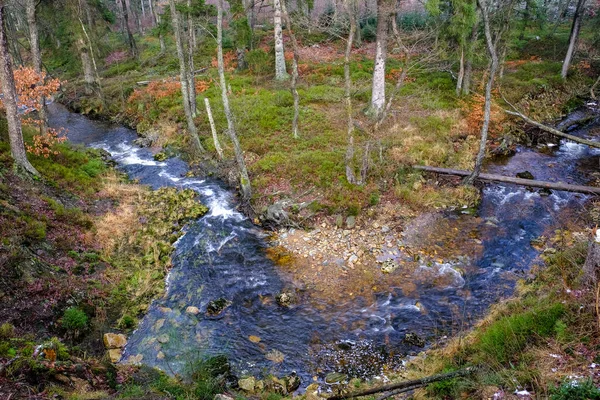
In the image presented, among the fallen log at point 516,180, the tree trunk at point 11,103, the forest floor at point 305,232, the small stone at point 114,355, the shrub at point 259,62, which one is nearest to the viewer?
the forest floor at point 305,232

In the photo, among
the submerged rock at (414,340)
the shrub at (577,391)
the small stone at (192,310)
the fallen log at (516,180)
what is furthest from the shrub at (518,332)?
the fallen log at (516,180)

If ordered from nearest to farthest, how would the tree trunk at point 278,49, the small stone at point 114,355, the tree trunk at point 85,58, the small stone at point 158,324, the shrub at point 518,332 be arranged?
1. the shrub at point 518,332
2. the small stone at point 114,355
3. the small stone at point 158,324
4. the tree trunk at point 278,49
5. the tree trunk at point 85,58

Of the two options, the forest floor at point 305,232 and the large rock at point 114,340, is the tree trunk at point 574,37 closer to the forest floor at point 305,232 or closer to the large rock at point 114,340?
the forest floor at point 305,232

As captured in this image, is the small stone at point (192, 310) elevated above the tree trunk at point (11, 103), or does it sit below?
below

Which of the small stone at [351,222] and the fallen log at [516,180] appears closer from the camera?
the small stone at [351,222]

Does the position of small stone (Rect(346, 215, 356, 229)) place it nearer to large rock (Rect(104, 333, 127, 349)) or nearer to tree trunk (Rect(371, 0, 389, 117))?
large rock (Rect(104, 333, 127, 349))

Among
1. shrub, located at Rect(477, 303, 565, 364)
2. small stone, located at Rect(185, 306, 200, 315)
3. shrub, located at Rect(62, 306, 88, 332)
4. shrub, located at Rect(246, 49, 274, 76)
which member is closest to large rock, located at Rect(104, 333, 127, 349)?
shrub, located at Rect(62, 306, 88, 332)

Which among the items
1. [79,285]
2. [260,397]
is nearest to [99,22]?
[79,285]

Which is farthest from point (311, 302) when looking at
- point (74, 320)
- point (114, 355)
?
point (74, 320)

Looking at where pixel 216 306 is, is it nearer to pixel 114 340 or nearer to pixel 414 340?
pixel 114 340
